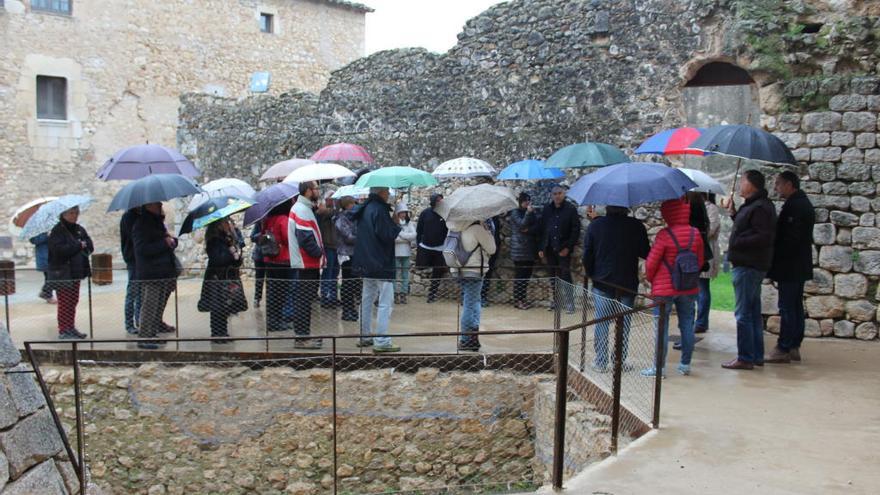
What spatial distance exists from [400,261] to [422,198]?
4.90ft

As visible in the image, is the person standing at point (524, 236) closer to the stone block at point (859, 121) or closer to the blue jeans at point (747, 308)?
the blue jeans at point (747, 308)

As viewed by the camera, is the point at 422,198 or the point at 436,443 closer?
the point at 436,443

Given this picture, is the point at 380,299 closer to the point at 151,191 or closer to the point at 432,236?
the point at 151,191

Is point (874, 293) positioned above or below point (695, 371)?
above

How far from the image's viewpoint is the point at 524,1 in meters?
11.0

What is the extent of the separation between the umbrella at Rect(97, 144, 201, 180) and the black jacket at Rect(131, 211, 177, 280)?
1.17 m

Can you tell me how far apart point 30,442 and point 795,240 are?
21.0 feet

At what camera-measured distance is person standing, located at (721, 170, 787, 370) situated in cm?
705

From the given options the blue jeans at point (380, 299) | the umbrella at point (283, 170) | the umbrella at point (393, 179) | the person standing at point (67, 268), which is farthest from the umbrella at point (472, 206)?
the person standing at point (67, 268)

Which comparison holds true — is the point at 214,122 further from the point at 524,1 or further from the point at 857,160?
the point at 857,160

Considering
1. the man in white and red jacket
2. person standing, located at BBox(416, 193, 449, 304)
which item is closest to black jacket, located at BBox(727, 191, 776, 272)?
the man in white and red jacket

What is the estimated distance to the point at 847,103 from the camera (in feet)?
27.5

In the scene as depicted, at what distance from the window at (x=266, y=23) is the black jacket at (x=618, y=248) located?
17.5 meters

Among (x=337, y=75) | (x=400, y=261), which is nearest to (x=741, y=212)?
(x=400, y=261)
